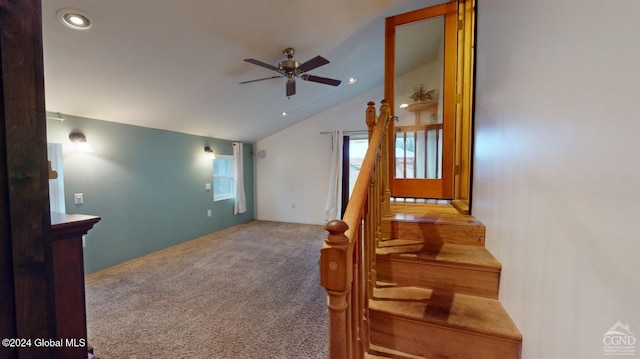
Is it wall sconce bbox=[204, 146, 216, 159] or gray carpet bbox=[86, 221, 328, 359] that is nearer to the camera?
gray carpet bbox=[86, 221, 328, 359]

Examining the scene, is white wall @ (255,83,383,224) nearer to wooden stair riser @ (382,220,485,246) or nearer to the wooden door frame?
wooden stair riser @ (382,220,485,246)

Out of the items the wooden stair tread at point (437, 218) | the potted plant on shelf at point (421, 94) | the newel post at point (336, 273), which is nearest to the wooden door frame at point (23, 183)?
the newel post at point (336, 273)

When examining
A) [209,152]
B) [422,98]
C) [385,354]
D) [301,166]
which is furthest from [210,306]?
[301,166]

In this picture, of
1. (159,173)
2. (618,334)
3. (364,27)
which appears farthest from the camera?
(159,173)

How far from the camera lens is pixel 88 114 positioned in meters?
2.87

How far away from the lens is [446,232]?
→ 5.55ft

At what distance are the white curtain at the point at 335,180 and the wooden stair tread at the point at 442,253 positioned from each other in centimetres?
344

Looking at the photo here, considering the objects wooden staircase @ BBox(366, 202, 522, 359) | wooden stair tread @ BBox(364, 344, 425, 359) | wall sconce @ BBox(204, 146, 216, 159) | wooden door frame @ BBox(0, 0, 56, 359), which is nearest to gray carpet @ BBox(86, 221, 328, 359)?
wooden stair tread @ BBox(364, 344, 425, 359)

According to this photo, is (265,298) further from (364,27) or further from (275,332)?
(364,27)

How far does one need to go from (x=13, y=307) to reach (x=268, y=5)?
7.52ft

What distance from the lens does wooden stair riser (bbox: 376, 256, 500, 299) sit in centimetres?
138

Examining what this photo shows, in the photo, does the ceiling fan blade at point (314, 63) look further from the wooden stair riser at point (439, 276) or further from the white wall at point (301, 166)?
the white wall at point (301, 166)

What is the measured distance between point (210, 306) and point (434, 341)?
6.33 ft

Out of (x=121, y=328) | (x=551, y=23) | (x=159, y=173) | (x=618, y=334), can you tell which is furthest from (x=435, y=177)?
(x=159, y=173)
